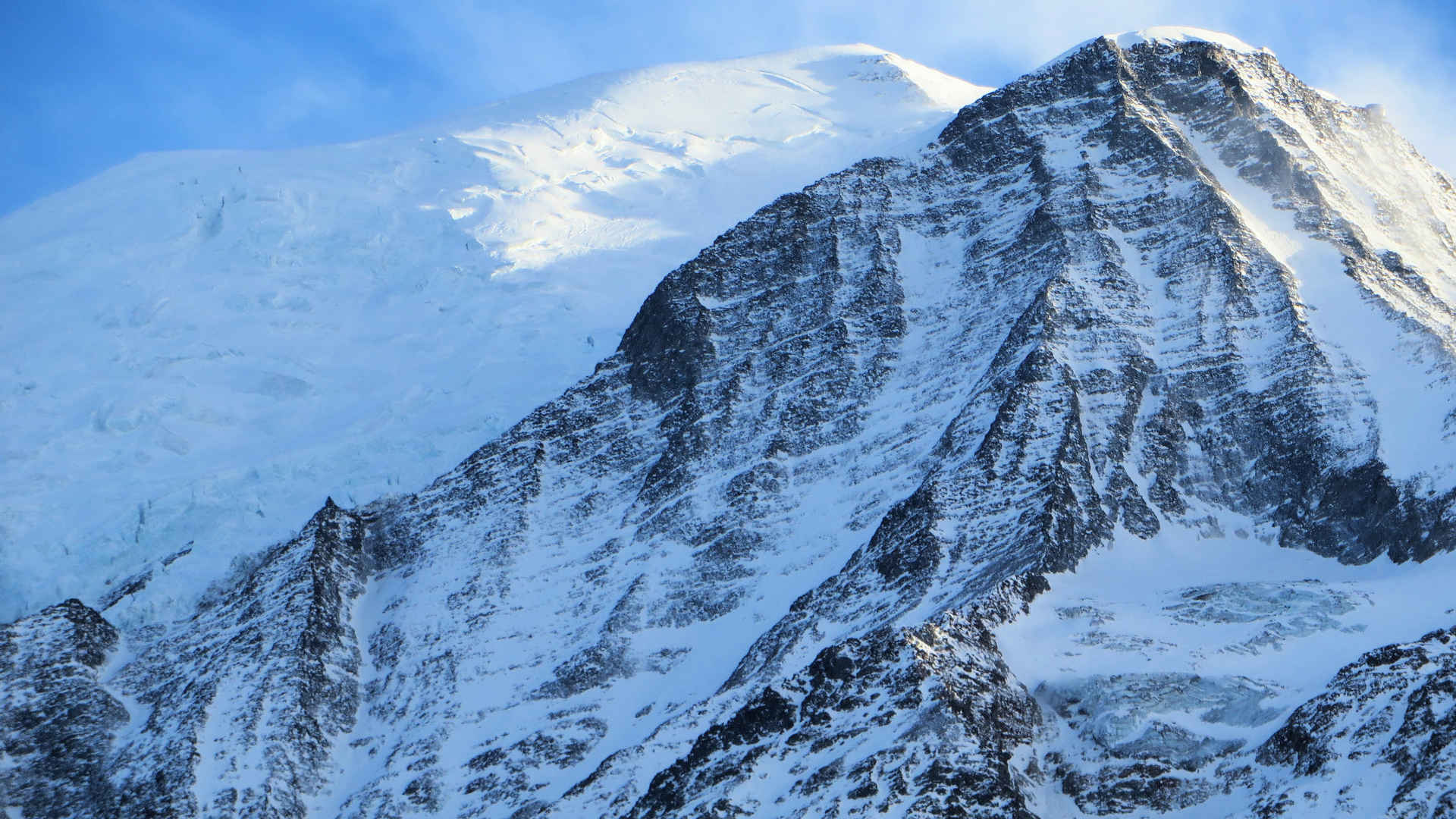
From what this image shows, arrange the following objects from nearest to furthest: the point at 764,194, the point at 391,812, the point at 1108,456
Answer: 1. the point at 391,812
2. the point at 1108,456
3. the point at 764,194

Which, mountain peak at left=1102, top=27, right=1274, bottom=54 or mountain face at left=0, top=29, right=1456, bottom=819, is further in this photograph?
mountain peak at left=1102, top=27, right=1274, bottom=54

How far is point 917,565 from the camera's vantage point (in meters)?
98.2

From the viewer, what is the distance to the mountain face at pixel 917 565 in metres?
81.1

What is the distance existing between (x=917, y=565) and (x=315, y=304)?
7486cm

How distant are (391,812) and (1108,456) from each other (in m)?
48.0

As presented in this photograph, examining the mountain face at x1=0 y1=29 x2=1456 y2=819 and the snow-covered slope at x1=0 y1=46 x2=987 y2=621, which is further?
the snow-covered slope at x1=0 y1=46 x2=987 y2=621

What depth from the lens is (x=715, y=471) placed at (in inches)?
4616

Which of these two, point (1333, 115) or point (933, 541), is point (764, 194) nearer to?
point (1333, 115)

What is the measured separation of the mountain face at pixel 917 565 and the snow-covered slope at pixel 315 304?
28.6 feet

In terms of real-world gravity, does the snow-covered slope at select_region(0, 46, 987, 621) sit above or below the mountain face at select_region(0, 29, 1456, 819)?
above

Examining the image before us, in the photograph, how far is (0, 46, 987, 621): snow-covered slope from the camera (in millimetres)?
123625

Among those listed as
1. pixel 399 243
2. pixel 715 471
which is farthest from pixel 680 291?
pixel 399 243

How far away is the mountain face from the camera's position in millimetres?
81062

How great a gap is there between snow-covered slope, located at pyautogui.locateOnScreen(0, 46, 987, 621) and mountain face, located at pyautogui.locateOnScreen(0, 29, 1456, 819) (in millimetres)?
8707
